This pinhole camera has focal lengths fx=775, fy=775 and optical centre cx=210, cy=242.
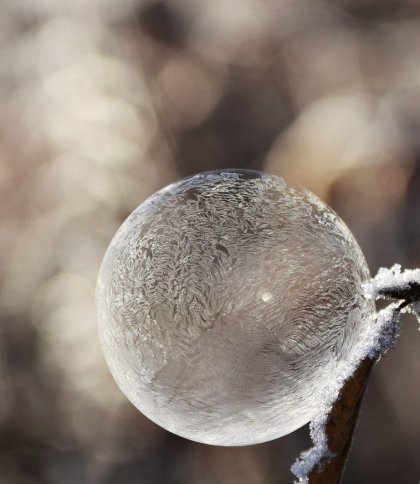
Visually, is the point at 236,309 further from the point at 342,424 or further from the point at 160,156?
the point at 160,156

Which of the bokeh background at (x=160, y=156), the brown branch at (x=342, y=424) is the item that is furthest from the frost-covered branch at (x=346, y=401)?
the bokeh background at (x=160, y=156)

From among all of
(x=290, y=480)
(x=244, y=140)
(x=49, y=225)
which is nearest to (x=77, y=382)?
(x=49, y=225)

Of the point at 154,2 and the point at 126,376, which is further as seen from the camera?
the point at 154,2

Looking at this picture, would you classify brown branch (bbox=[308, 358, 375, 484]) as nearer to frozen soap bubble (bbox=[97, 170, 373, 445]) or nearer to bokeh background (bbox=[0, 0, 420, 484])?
frozen soap bubble (bbox=[97, 170, 373, 445])

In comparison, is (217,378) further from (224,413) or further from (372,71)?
(372,71)

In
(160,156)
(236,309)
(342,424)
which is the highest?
(160,156)

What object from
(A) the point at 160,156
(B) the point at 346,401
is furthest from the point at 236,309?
(A) the point at 160,156

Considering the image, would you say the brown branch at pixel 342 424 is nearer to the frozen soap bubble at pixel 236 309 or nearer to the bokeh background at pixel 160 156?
the frozen soap bubble at pixel 236 309
